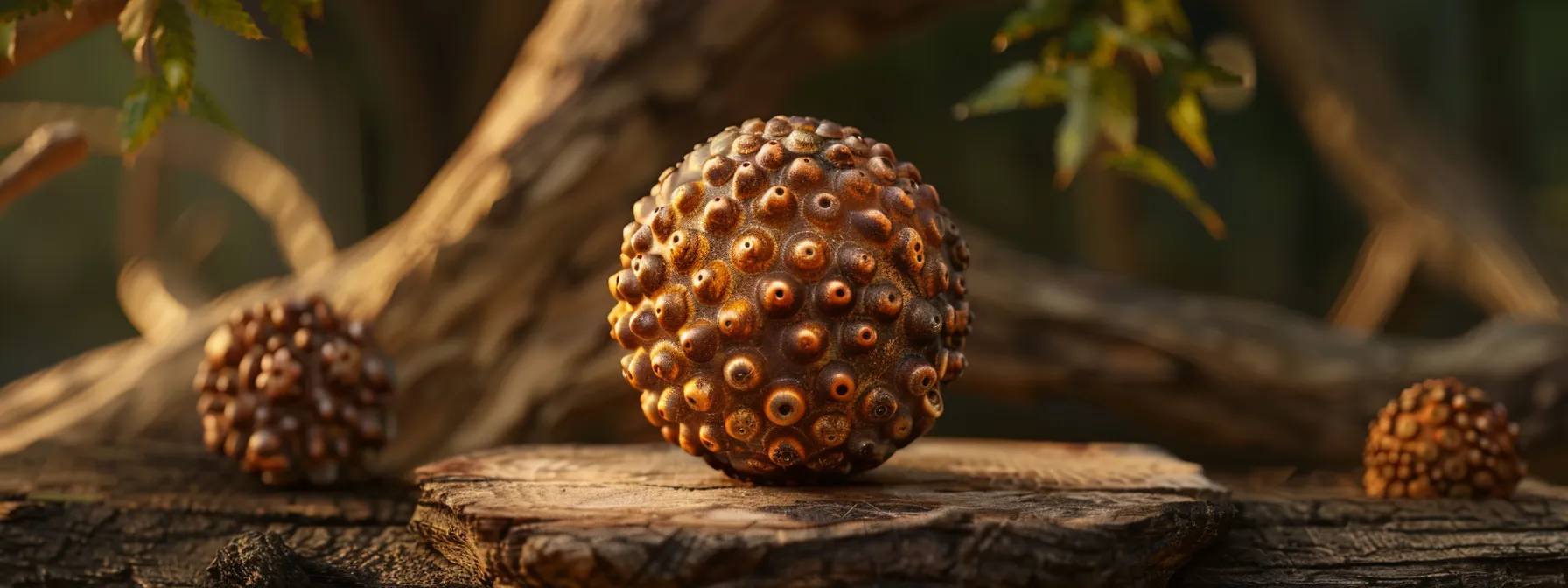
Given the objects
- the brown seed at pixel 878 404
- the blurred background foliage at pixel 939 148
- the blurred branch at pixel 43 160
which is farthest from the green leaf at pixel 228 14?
the blurred background foliage at pixel 939 148

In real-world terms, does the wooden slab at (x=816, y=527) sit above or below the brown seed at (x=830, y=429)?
below

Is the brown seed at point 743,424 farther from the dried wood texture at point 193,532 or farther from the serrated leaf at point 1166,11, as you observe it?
the serrated leaf at point 1166,11

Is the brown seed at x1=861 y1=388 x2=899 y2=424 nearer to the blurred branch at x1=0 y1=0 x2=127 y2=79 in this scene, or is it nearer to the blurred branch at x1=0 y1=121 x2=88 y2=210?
the blurred branch at x1=0 y1=0 x2=127 y2=79

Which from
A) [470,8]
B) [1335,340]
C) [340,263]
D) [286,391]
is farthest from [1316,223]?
[286,391]

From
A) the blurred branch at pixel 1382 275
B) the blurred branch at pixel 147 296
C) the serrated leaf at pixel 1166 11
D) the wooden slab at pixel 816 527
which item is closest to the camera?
the wooden slab at pixel 816 527

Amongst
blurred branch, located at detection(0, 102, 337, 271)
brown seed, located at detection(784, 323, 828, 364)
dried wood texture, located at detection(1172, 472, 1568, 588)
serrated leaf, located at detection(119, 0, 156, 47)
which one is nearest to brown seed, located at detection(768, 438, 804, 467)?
brown seed, located at detection(784, 323, 828, 364)

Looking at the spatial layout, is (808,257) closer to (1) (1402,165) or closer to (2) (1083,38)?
(2) (1083,38)
